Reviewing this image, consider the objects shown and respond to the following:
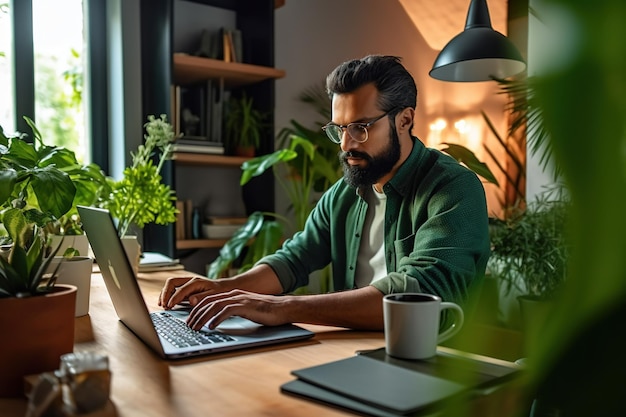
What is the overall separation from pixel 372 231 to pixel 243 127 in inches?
56.5

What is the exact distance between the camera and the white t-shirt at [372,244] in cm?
172

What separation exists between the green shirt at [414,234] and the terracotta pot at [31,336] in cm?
63

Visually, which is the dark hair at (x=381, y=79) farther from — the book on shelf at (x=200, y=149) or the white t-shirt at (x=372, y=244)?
the book on shelf at (x=200, y=149)

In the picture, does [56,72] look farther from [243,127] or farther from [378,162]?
[378,162]

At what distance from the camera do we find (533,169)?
3.11 m

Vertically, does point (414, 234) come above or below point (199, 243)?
above

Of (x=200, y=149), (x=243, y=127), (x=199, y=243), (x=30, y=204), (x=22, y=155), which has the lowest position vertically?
(x=199, y=243)

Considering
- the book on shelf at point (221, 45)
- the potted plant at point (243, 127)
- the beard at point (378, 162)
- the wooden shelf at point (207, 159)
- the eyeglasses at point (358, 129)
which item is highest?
the book on shelf at point (221, 45)

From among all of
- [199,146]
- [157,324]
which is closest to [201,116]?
[199,146]

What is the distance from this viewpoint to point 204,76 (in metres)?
2.96

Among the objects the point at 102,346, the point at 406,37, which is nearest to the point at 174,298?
the point at 102,346

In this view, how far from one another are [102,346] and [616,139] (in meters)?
0.98

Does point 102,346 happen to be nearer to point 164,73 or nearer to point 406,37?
point 164,73

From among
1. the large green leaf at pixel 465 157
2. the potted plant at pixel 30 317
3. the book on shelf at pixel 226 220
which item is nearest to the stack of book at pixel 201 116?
the book on shelf at pixel 226 220
